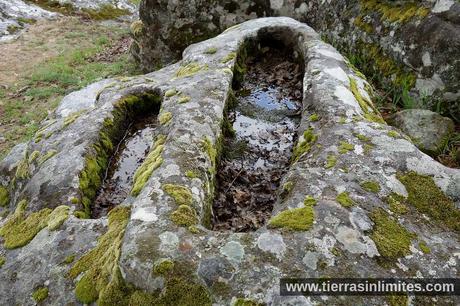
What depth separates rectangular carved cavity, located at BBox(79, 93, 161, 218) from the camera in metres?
4.92

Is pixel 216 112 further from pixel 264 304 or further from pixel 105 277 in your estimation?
pixel 264 304

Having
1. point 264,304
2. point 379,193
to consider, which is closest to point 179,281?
point 264,304

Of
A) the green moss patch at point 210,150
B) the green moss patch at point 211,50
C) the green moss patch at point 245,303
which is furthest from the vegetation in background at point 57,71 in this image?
the green moss patch at point 245,303

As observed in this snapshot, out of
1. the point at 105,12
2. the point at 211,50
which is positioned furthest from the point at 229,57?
the point at 105,12

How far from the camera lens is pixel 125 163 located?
552cm

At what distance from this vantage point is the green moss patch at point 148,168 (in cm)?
413

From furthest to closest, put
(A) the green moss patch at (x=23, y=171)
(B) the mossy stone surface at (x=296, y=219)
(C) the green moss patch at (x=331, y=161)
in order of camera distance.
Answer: (A) the green moss patch at (x=23, y=171)
(C) the green moss patch at (x=331, y=161)
(B) the mossy stone surface at (x=296, y=219)

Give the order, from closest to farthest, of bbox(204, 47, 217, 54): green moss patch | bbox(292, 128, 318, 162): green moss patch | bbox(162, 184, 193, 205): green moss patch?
bbox(162, 184, 193, 205): green moss patch < bbox(292, 128, 318, 162): green moss patch < bbox(204, 47, 217, 54): green moss patch

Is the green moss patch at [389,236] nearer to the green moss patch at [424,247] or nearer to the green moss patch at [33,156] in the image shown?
the green moss patch at [424,247]

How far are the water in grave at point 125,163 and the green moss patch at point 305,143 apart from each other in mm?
1849

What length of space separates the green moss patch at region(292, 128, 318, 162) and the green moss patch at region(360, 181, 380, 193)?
0.95m

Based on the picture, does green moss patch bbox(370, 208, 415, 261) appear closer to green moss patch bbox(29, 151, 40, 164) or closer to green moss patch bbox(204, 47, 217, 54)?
green moss patch bbox(29, 151, 40, 164)

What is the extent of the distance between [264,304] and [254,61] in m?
5.86

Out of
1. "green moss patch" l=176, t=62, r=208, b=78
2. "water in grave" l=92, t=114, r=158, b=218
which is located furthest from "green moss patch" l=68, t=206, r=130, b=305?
"green moss patch" l=176, t=62, r=208, b=78
